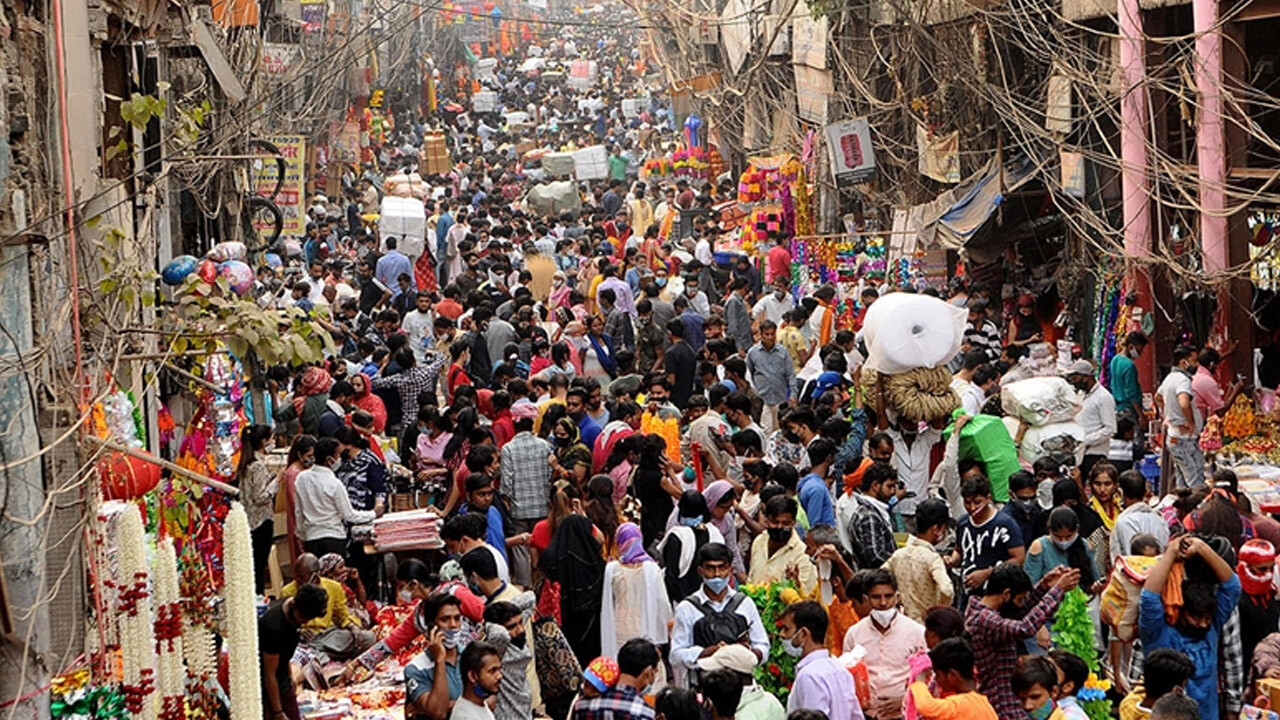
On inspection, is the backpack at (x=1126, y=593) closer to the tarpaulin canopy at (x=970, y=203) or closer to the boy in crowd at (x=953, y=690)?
the boy in crowd at (x=953, y=690)

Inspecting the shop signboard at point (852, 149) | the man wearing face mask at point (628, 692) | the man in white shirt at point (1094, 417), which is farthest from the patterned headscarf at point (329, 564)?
the shop signboard at point (852, 149)

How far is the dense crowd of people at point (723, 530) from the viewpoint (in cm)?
770

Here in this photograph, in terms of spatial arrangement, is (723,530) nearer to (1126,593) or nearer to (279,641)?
(1126,593)

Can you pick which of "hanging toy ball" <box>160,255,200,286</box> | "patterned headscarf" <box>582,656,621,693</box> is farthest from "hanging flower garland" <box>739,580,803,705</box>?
"hanging toy ball" <box>160,255,200,286</box>

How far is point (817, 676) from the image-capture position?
24.4 feet

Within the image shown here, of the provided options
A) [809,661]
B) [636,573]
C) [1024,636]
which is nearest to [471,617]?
[636,573]

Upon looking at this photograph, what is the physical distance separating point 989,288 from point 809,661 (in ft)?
42.2

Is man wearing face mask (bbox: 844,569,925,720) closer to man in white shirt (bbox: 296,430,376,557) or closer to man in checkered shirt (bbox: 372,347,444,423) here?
man in white shirt (bbox: 296,430,376,557)

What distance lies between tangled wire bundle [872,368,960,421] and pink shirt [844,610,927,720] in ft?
12.3

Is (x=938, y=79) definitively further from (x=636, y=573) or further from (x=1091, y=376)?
(x=636, y=573)

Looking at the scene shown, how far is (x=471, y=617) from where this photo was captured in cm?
842

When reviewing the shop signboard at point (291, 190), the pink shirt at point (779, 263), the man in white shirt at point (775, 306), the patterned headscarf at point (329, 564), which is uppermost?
the shop signboard at point (291, 190)

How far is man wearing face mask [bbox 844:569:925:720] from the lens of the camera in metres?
8.07

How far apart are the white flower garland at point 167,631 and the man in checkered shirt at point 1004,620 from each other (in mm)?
3265
